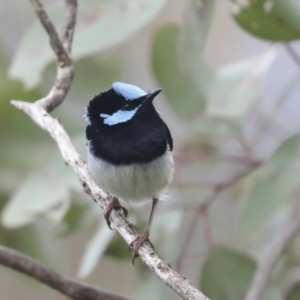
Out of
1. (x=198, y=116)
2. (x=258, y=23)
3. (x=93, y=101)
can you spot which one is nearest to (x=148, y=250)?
(x=93, y=101)

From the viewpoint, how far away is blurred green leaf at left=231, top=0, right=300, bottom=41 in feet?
5.85

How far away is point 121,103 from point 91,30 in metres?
0.58

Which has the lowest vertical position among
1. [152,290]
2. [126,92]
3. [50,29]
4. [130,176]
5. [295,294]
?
[295,294]

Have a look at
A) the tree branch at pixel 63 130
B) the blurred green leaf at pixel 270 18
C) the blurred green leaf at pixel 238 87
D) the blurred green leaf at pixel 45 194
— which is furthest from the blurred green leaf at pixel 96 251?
the blurred green leaf at pixel 270 18

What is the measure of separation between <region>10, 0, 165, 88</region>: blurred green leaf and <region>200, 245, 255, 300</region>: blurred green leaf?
755mm

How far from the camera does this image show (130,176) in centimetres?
148

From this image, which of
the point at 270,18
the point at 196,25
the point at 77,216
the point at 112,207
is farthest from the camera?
the point at 77,216

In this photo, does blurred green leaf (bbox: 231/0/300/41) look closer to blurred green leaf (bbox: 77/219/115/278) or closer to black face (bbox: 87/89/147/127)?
black face (bbox: 87/89/147/127)

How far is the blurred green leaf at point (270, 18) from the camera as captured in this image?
178 centimetres

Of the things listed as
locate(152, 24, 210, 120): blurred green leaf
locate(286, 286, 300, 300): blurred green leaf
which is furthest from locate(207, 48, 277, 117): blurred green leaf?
locate(286, 286, 300, 300): blurred green leaf

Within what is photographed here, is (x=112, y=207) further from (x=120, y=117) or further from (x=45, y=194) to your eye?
(x=45, y=194)

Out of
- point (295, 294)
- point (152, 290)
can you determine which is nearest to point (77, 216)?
point (152, 290)

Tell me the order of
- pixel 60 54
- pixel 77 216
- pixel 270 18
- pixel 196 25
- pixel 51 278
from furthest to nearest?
1. pixel 77 216
2. pixel 196 25
3. pixel 270 18
4. pixel 60 54
5. pixel 51 278

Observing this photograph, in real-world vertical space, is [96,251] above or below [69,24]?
below
